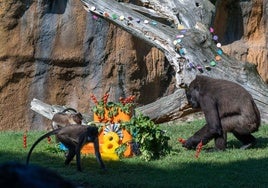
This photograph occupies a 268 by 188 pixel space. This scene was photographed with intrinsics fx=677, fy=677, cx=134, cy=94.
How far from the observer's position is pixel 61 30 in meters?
14.1

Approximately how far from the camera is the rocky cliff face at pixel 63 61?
13.9 metres

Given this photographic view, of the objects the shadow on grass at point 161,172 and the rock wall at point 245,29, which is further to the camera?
the rock wall at point 245,29

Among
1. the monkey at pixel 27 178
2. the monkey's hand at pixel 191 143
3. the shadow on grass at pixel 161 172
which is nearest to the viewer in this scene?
the monkey at pixel 27 178

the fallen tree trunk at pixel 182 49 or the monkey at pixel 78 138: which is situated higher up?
the fallen tree trunk at pixel 182 49

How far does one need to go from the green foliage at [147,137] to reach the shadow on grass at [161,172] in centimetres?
17

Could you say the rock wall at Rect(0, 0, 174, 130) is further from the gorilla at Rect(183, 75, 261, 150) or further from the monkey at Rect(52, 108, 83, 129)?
the gorilla at Rect(183, 75, 261, 150)

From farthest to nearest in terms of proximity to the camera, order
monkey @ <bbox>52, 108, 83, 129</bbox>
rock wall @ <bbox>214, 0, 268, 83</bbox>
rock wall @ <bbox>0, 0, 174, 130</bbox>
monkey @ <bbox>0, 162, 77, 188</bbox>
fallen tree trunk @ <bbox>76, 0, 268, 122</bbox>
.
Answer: rock wall @ <bbox>214, 0, 268, 83</bbox>
rock wall @ <bbox>0, 0, 174, 130</bbox>
fallen tree trunk @ <bbox>76, 0, 268, 122</bbox>
monkey @ <bbox>52, 108, 83, 129</bbox>
monkey @ <bbox>0, 162, 77, 188</bbox>

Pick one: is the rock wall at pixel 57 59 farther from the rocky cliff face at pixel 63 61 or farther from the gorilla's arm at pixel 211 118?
the gorilla's arm at pixel 211 118

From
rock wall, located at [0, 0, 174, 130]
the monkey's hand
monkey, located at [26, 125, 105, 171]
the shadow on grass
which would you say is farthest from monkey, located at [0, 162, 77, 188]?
rock wall, located at [0, 0, 174, 130]

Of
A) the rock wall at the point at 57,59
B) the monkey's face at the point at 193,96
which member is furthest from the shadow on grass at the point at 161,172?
the rock wall at the point at 57,59

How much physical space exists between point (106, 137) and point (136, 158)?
518 mm

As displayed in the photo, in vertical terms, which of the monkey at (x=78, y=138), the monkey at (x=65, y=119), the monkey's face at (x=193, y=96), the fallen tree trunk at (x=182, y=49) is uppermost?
the fallen tree trunk at (x=182, y=49)

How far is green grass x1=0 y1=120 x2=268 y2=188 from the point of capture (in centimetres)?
689

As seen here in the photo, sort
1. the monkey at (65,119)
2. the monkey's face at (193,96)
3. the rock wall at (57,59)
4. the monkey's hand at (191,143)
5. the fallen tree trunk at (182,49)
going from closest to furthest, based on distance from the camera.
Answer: the monkey at (65,119), the monkey's hand at (191,143), the monkey's face at (193,96), the fallen tree trunk at (182,49), the rock wall at (57,59)
